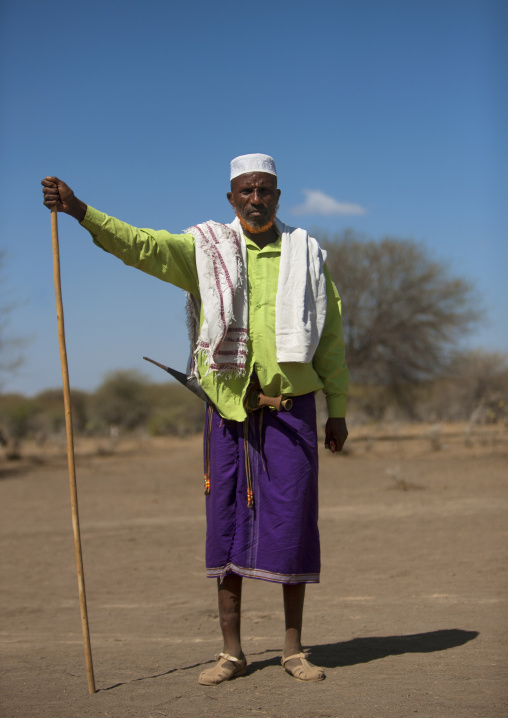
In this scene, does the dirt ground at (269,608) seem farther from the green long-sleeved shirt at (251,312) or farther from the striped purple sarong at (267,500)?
the green long-sleeved shirt at (251,312)

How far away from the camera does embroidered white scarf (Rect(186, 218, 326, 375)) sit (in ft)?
11.4

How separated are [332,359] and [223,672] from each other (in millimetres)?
1528

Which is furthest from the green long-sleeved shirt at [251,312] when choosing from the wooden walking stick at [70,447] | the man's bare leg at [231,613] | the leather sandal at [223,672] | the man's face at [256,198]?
the leather sandal at [223,672]

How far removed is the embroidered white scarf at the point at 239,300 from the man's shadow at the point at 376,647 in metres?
1.53

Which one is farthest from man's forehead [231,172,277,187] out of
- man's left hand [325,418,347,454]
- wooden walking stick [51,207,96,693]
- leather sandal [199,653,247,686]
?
leather sandal [199,653,247,686]

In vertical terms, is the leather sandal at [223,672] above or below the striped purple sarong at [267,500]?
below

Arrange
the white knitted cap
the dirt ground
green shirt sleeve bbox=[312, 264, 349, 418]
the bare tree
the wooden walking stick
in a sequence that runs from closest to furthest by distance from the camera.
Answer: the dirt ground
the wooden walking stick
the white knitted cap
green shirt sleeve bbox=[312, 264, 349, 418]
the bare tree

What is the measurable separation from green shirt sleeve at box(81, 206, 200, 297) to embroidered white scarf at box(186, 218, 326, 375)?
0.27ft

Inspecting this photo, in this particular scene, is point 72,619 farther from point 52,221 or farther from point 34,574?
point 52,221

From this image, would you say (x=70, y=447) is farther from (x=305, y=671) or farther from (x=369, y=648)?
(x=369, y=648)

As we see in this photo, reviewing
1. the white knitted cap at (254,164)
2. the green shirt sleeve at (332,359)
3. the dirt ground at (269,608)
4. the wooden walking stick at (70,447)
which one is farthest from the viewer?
the green shirt sleeve at (332,359)

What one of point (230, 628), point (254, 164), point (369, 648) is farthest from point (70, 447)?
point (369, 648)

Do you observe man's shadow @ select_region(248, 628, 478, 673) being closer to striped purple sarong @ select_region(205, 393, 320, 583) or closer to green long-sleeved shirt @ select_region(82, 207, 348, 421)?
striped purple sarong @ select_region(205, 393, 320, 583)

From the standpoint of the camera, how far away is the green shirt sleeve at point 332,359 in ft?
12.2
